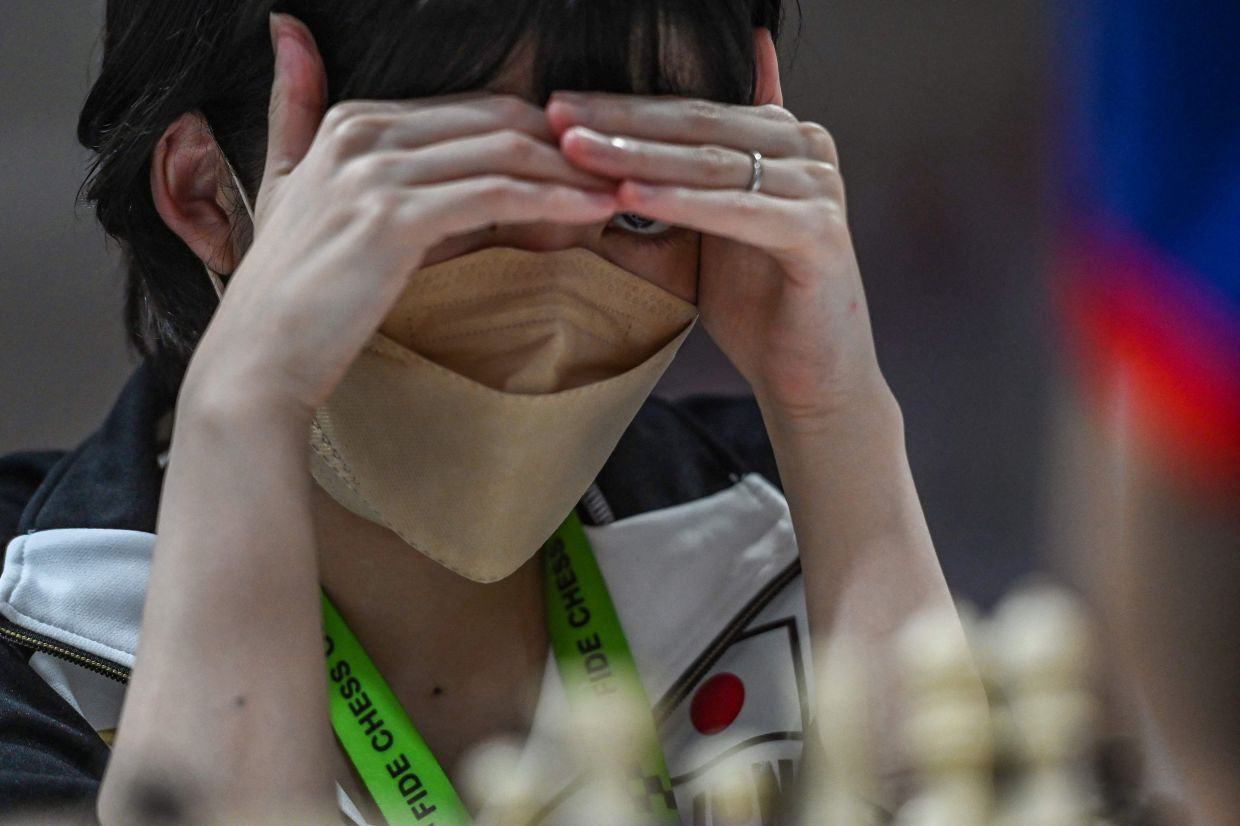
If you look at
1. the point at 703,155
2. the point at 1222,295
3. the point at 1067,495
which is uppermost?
the point at 703,155

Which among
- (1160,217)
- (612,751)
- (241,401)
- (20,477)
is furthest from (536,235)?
(1160,217)

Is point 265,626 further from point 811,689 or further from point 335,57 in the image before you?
point 811,689

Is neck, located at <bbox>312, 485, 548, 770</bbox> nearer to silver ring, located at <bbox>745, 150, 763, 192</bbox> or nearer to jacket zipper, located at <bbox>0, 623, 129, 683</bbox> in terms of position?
jacket zipper, located at <bbox>0, 623, 129, 683</bbox>

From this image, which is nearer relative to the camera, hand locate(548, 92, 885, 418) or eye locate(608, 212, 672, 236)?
hand locate(548, 92, 885, 418)

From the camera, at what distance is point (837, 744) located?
3.50 feet

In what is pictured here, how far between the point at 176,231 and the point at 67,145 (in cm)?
81

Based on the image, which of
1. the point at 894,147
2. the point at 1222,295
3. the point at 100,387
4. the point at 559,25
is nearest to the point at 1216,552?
the point at 1222,295

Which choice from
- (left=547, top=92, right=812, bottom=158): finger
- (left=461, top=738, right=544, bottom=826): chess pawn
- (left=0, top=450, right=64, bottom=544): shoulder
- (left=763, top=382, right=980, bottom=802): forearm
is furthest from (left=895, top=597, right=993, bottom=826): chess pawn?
(left=0, top=450, right=64, bottom=544): shoulder

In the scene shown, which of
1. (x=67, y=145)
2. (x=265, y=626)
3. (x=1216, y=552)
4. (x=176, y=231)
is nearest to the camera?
(x=265, y=626)

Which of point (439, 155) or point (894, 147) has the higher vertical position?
point (439, 155)

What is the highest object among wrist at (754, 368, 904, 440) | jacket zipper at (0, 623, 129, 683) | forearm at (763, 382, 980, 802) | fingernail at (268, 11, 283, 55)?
fingernail at (268, 11, 283, 55)

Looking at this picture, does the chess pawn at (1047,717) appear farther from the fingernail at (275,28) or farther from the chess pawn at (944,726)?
the fingernail at (275,28)

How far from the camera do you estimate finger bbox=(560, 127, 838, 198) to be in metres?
0.85

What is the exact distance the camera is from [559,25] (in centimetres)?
87
